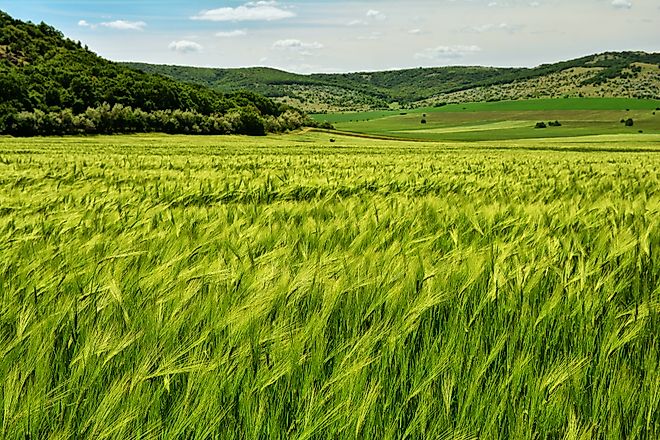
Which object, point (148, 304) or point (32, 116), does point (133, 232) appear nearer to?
point (148, 304)

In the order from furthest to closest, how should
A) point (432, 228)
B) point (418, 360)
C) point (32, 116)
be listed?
1. point (32, 116)
2. point (432, 228)
3. point (418, 360)

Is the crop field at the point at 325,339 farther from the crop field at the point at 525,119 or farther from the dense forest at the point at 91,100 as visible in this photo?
the crop field at the point at 525,119

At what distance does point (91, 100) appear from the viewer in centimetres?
6775

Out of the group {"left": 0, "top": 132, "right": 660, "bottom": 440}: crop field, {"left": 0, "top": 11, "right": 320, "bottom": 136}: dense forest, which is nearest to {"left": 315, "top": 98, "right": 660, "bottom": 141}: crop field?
{"left": 0, "top": 11, "right": 320, "bottom": 136}: dense forest

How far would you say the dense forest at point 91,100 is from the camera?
56500 mm

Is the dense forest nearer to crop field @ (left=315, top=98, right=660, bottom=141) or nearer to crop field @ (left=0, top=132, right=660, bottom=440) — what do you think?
crop field @ (left=315, top=98, right=660, bottom=141)

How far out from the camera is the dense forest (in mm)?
56500

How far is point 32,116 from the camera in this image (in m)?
52.9

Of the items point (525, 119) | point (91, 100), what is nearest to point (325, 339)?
point (91, 100)

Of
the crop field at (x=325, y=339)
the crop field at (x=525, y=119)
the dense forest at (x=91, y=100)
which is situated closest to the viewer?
the crop field at (x=325, y=339)

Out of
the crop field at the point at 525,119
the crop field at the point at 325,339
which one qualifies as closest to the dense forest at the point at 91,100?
the crop field at the point at 525,119

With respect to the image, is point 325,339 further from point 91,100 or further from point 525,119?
point 525,119

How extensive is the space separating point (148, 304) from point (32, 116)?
196 feet

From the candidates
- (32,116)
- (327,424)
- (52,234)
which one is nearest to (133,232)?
(52,234)
